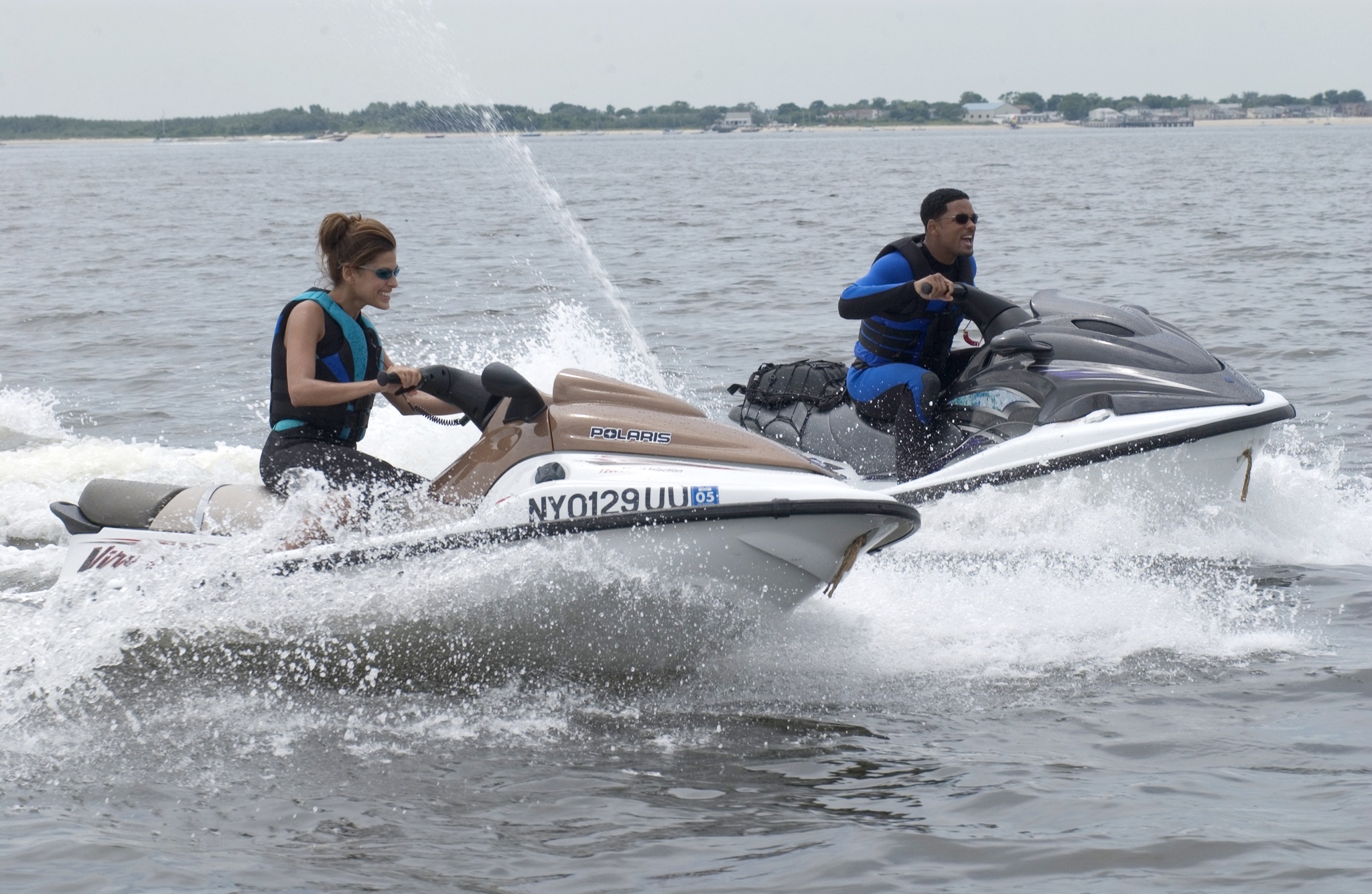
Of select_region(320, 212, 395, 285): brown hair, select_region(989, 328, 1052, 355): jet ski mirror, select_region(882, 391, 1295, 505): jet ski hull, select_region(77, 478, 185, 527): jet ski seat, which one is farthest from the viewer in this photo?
select_region(989, 328, 1052, 355): jet ski mirror

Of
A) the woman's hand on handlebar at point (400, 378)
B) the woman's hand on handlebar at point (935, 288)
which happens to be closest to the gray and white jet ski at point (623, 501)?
the woman's hand on handlebar at point (400, 378)

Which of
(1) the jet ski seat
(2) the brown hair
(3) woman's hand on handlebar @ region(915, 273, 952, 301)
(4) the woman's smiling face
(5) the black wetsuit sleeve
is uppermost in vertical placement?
(2) the brown hair

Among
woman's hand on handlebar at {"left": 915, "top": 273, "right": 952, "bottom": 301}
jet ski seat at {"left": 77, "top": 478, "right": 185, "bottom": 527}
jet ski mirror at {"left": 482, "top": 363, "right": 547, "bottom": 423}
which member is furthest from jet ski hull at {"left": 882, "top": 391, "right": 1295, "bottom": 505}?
jet ski seat at {"left": 77, "top": 478, "right": 185, "bottom": 527}

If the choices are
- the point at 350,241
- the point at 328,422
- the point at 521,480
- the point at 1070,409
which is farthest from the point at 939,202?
the point at 328,422

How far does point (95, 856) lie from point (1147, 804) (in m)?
2.65

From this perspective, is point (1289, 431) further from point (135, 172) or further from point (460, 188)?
point (135, 172)

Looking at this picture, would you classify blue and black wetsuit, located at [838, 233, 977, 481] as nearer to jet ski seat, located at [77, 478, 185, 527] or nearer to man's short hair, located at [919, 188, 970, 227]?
man's short hair, located at [919, 188, 970, 227]

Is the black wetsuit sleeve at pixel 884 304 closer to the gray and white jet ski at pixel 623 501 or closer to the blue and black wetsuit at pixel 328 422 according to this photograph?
the gray and white jet ski at pixel 623 501

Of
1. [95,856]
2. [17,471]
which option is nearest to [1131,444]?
[95,856]

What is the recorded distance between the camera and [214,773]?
151 inches

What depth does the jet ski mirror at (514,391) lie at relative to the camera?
4.01 meters

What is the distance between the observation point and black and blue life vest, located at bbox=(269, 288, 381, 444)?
4188 millimetres

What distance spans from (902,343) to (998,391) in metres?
0.46

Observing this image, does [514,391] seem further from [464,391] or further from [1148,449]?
[1148,449]
